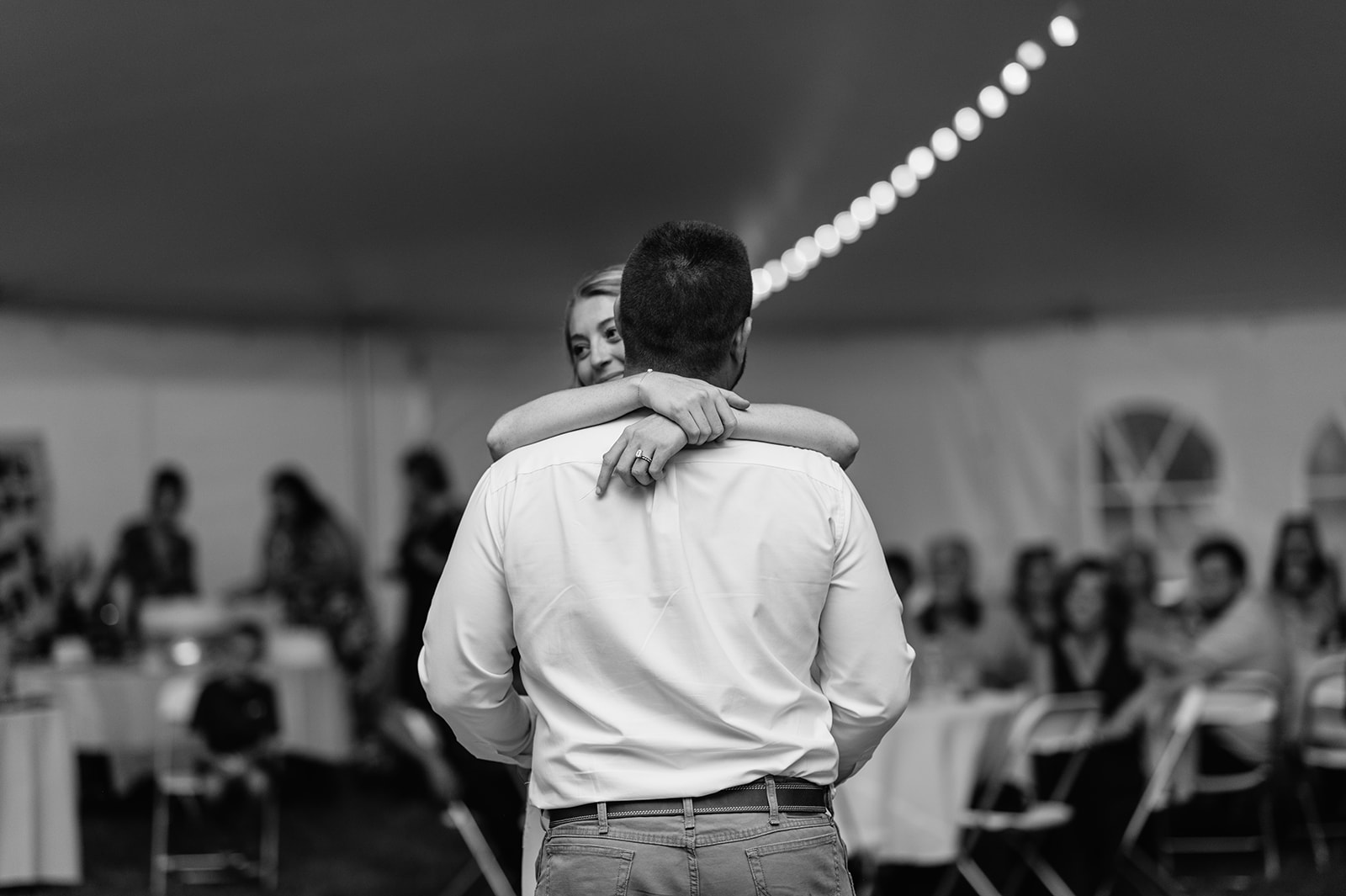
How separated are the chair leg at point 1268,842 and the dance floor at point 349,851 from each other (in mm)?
45

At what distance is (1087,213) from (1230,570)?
170 cm

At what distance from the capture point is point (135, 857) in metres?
6.29

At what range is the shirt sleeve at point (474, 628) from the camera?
5.64 ft

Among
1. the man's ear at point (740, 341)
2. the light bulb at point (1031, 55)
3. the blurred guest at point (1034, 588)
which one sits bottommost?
the blurred guest at point (1034, 588)

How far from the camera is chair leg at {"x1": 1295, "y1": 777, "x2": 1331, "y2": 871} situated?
5.47 meters

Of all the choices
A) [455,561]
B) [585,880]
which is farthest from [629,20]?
[585,880]

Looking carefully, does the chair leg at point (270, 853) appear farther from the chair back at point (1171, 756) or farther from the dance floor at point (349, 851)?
the chair back at point (1171, 756)

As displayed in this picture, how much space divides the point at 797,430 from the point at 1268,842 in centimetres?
443

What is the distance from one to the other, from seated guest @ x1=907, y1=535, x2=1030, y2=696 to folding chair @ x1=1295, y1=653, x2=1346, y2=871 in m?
1.24

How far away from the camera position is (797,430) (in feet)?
5.82

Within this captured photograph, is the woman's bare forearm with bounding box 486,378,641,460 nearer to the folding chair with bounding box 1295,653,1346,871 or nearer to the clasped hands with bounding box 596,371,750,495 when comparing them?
the clasped hands with bounding box 596,371,750,495

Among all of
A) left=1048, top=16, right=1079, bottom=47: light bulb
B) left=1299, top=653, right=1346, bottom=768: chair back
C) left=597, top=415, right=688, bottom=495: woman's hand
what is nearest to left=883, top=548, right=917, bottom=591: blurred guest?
left=1299, top=653, right=1346, bottom=768: chair back

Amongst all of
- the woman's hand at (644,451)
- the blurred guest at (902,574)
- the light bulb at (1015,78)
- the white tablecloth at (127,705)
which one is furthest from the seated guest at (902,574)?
the woman's hand at (644,451)

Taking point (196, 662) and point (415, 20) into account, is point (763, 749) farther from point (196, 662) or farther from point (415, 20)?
point (196, 662)
